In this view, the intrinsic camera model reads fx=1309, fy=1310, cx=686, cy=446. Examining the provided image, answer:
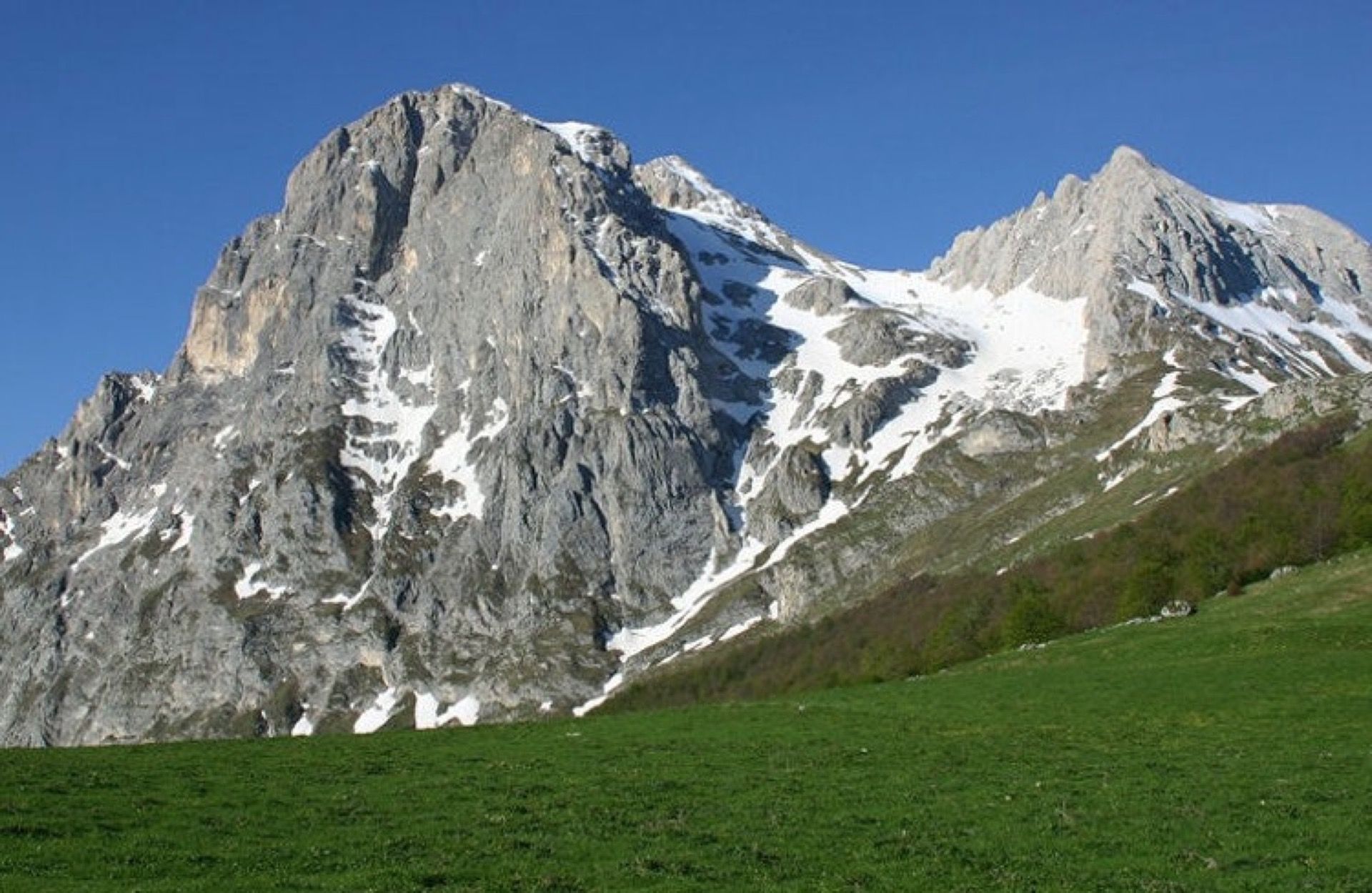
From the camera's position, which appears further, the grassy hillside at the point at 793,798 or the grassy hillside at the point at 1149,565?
the grassy hillside at the point at 1149,565

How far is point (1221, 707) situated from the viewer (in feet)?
161

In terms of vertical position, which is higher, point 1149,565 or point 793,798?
point 793,798

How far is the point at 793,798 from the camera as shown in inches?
1375

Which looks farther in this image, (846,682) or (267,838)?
(846,682)

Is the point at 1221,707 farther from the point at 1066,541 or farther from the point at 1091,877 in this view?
the point at 1066,541

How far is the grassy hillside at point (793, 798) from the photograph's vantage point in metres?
26.6

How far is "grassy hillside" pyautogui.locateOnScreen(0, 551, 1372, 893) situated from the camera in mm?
26609

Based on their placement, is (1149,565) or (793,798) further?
(1149,565)

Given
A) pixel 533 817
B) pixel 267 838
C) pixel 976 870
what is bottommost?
pixel 976 870

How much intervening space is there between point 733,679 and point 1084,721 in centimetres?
14796

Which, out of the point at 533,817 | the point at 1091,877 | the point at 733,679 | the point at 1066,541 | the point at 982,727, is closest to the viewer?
the point at 1091,877

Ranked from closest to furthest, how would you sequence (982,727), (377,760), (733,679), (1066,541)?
(377,760)
(982,727)
(1066,541)
(733,679)

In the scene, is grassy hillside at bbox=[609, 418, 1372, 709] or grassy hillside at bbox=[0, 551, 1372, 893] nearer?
grassy hillside at bbox=[0, 551, 1372, 893]

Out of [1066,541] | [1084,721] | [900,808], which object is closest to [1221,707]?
[1084,721]
